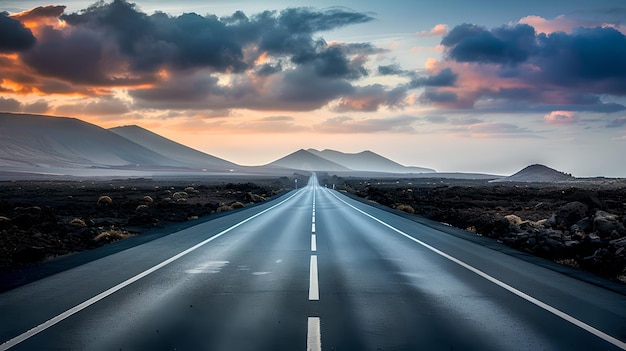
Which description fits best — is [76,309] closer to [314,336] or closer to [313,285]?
[314,336]

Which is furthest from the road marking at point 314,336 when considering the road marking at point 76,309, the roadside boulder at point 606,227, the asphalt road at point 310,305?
the roadside boulder at point 606,227

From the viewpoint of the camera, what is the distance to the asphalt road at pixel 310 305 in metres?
6.44

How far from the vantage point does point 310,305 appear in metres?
8.23

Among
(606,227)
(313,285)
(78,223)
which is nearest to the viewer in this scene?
(313,285)

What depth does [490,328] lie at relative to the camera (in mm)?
7012

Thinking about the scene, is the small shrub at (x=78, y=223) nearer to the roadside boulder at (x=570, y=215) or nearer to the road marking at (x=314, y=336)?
the road marking at (x=314, y=336)

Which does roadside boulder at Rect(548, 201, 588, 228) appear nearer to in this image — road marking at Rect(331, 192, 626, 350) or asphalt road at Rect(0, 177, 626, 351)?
asphalt road at Rect(0, 177, 626, 351)

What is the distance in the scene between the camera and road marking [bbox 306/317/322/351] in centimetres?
612

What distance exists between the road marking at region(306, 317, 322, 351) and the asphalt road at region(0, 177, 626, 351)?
28mm

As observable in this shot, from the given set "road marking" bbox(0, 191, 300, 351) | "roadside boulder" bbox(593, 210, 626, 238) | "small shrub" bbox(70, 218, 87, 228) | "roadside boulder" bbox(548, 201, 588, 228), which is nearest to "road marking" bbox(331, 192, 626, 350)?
"road marking" bbox(0, 191, 300, 351)

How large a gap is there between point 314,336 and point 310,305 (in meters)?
1.69

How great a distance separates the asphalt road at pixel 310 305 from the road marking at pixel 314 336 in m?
0.03

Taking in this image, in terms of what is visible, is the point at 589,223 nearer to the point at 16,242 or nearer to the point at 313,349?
the point at 313,349

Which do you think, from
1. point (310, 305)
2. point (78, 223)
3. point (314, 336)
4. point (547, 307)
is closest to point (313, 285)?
point (310, 305)
